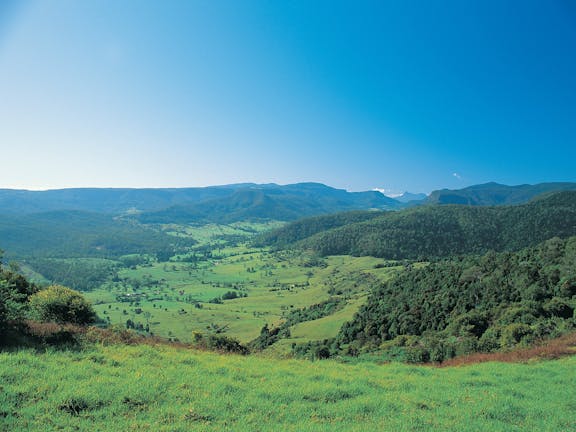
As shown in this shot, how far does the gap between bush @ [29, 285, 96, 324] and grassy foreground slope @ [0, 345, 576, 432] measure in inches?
249

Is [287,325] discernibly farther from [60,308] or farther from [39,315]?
[39,315]

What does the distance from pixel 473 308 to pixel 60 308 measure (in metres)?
67.9

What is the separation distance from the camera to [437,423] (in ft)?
→ 36.6

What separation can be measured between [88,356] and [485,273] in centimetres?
8795

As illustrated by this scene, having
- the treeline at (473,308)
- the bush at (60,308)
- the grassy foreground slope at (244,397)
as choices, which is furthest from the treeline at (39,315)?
the treeline at (473,308)

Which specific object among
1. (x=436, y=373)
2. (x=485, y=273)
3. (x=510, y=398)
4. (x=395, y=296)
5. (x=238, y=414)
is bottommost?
(x=395, y=296)

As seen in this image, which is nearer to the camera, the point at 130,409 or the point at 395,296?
the point at 130,409

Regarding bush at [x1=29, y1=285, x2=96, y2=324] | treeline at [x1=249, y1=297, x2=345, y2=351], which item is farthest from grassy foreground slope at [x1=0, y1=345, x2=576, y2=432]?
treeline at [x1=249, y1=297, x2=345, y2=351]

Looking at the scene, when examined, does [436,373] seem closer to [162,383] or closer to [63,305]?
[162,383]

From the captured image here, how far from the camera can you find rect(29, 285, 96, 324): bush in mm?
19812

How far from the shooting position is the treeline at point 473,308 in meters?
33.4

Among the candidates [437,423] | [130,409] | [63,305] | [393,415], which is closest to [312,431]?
[393,415]

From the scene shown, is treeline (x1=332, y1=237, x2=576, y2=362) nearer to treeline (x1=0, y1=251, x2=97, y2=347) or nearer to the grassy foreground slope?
the grassy foreground slope

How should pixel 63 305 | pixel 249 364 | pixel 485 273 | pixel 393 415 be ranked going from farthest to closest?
pixel 485 273 < pixel 63 305 < pixel 249 364 < pixel 393 415
